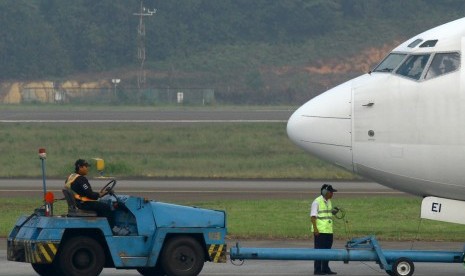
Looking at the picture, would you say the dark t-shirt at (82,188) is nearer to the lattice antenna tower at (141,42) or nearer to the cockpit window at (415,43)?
the cockpit window at (415,43)

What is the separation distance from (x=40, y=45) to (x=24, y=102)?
254 inches

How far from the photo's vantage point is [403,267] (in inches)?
711

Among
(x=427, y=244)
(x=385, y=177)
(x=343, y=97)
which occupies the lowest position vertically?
(x=427, y=244)

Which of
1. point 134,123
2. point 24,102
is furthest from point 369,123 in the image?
point 24,102

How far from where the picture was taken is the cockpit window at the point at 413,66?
17031 millimetres

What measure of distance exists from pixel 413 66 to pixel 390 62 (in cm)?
54

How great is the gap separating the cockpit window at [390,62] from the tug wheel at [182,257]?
13.5 ft

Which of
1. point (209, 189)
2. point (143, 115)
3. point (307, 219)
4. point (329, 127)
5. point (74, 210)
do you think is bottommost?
point (307, 219)

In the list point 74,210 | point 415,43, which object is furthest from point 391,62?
point 74,210

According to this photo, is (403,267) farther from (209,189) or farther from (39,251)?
(209,189)

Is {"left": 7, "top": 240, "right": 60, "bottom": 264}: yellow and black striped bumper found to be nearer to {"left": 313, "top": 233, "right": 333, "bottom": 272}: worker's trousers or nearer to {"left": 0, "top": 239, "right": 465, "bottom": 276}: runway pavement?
{"left": 0, "top": 239, "right": 465, "bottom": 276}: runway pavement

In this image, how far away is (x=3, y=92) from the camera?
101500mm

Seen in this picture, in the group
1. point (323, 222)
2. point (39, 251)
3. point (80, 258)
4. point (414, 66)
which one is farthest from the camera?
point (323, 222)

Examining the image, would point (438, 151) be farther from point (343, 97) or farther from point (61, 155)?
point (61, 155)
